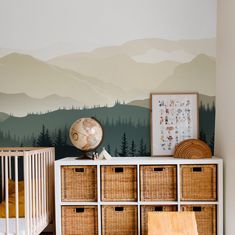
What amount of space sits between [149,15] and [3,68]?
1.31 m

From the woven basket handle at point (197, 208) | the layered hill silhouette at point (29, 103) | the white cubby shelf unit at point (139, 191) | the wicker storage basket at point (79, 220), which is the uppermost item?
the layered hill silhouette at point (29, 103)

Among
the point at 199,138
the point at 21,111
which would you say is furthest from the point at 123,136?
the point at 21,111

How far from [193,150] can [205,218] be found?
0.51 m

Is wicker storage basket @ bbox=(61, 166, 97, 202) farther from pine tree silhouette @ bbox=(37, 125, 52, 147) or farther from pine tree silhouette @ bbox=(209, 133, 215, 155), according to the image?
pine tree silhouette @ bbox=(209, 133, 215, 155)

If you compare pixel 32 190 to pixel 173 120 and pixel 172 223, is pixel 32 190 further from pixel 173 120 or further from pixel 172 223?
pixel 173 120

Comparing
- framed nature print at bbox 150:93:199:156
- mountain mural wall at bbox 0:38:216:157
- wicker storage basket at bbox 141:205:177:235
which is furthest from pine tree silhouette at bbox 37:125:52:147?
wicker storage basket at bbox 141:205:177:235

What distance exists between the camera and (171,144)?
329cm

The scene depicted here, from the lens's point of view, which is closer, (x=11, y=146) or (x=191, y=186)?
(x=191, y=186)

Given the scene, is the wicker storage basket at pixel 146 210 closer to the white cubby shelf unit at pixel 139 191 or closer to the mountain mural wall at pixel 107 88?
the white cubby shelf unit at pixel 139 191

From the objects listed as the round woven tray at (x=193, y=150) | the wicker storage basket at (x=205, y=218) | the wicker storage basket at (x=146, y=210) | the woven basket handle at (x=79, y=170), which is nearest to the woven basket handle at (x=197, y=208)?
the wicker storage basket at (x=205, y=218)

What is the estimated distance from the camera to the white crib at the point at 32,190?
93.8 inches

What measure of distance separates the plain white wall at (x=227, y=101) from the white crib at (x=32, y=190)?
1.34 meters

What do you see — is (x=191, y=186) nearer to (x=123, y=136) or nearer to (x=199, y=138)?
(x=199, y=138)

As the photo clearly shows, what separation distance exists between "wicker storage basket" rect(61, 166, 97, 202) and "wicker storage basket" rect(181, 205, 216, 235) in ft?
2.30
